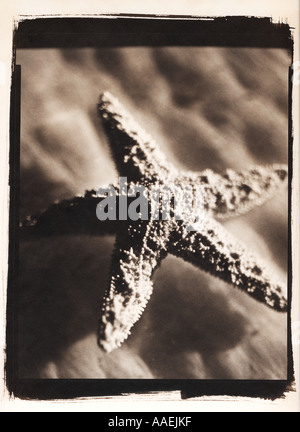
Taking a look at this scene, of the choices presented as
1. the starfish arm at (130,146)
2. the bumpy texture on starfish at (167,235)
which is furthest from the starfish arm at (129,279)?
the starfish arm at (130,146)

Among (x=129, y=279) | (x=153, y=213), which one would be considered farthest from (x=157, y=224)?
(x=129, y=279)

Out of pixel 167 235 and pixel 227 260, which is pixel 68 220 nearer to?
pixel 167 235

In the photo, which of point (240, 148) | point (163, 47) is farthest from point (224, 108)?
point (163, 47)

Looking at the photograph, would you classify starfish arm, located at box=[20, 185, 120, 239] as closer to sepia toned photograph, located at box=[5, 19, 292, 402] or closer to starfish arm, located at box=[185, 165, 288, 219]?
sepia toned photograph, located at box=[5, 19, 292, 402]

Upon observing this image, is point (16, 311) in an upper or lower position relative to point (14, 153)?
lower

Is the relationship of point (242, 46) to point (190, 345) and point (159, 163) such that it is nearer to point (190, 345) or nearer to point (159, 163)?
point (159, 163)

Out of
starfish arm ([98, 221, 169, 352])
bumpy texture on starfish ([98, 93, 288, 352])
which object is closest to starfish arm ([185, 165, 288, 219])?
bumpy texture on starfish ([98, 93, 288, 352])
